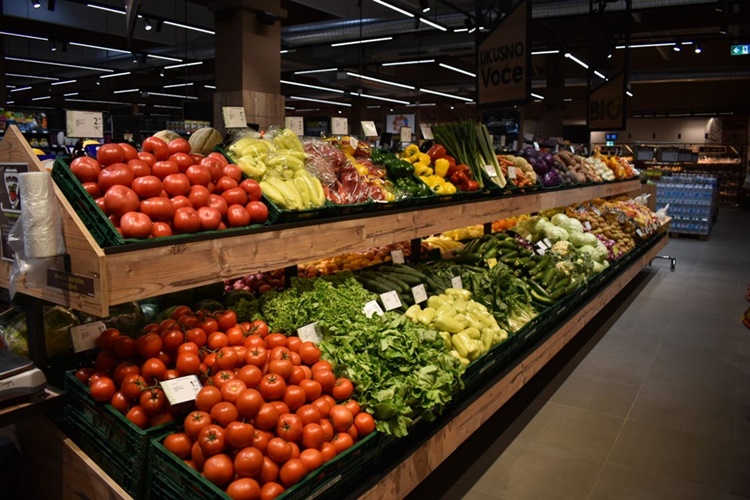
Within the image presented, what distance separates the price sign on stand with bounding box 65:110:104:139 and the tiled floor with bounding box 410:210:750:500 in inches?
95.0

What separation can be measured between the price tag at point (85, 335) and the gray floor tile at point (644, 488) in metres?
2.61

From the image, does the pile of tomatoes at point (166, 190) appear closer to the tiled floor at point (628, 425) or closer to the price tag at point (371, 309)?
the price tag at point (371, 309)

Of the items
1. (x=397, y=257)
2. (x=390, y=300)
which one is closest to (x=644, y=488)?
(x=390, y=300)

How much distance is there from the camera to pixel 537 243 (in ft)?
18.0

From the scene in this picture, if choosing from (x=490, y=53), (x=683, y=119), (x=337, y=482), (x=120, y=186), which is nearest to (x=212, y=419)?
(x=337, y=482)

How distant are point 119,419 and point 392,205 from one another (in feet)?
6.08

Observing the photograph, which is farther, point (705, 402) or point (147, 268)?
point (705, 402)

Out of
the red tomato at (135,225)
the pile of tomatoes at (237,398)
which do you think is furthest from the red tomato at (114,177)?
the pile of tomatoes at (237,398)

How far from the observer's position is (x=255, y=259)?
2.38 meters

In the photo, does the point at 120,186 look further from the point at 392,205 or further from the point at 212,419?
the point at 392,205

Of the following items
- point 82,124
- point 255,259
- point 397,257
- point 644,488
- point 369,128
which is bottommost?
point 644,488

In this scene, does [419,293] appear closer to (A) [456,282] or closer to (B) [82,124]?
(A) [456,282]

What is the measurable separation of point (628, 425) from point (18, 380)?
12.0 feet

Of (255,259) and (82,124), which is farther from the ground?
(82,124)
